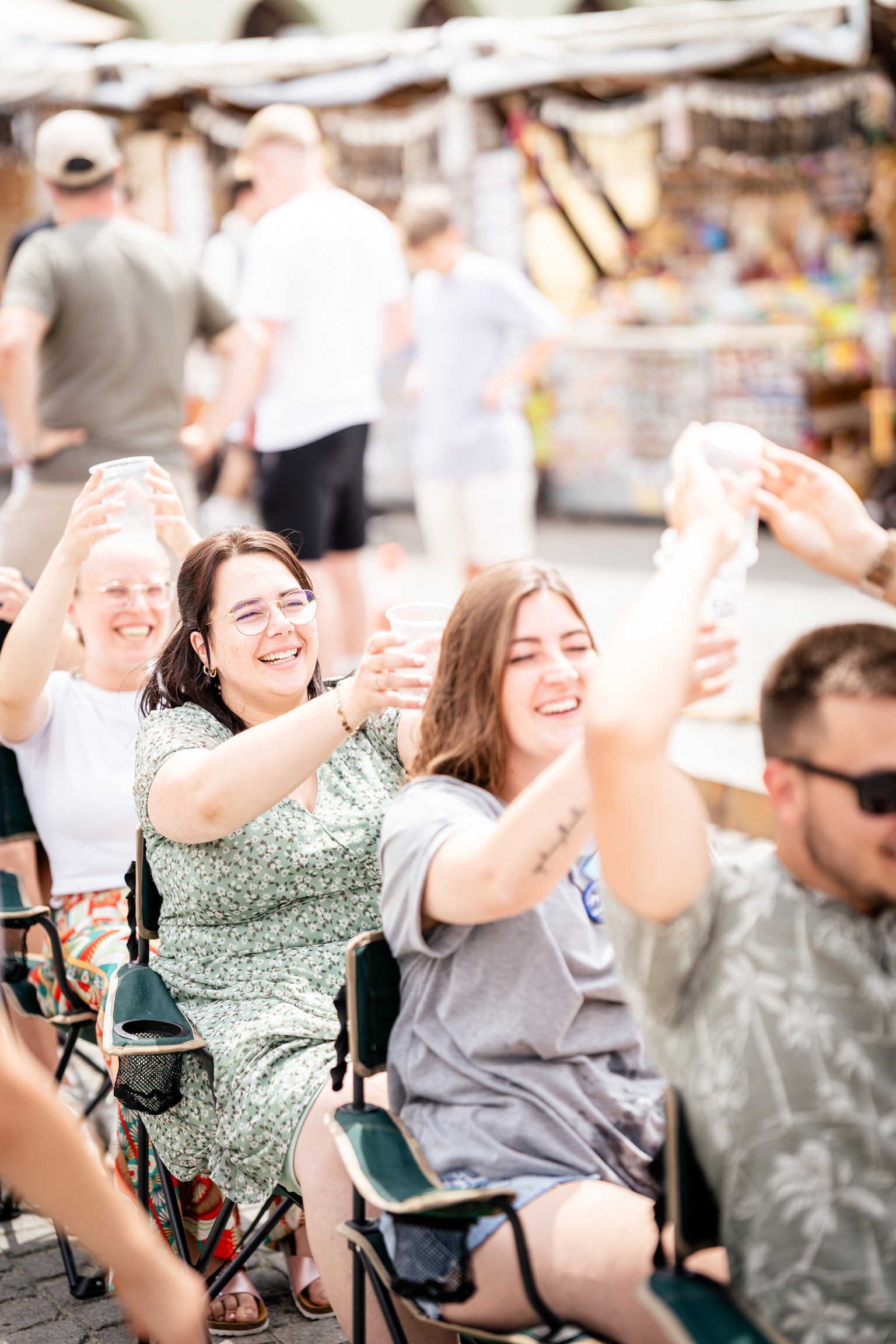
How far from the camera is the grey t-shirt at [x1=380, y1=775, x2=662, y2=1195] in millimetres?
2203

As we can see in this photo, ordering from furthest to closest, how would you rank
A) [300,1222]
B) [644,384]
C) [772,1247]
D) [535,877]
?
[644,384] → [300,1222] → [535,877] → [772,1247]

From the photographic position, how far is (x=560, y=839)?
79.8 inches

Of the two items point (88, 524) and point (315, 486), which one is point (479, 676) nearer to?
point (88, 524)

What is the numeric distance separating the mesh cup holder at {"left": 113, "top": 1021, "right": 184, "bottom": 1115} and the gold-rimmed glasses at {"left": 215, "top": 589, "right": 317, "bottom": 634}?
71 cm

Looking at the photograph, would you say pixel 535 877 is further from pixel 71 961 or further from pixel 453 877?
pixel 71 961

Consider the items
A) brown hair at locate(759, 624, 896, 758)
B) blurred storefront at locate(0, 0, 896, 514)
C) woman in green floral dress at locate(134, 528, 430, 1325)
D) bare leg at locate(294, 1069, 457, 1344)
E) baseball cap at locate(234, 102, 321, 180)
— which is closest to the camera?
brown hair at locate(759, 624, 896, 758)

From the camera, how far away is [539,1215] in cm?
207

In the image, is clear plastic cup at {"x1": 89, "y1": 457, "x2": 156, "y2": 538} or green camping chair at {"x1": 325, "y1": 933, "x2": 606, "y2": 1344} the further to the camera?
clear plastic cup at {"x1": 89, "y1": 457, "x2": 156, "y2": 538}

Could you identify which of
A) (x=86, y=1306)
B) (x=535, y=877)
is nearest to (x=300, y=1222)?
(x=86, y=1306)

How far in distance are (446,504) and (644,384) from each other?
13.5 feet

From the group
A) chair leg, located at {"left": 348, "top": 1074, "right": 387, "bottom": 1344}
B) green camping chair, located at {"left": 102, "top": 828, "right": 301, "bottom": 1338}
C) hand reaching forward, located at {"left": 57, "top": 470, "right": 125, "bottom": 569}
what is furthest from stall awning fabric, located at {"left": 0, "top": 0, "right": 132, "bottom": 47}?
chair leg, located at {"left": 348, "top": 1074, "right": 387, "bottom": 1344}

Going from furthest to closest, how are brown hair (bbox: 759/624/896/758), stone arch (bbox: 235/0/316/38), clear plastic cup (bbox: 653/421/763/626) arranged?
stone arch (bbox: 235/0/316/38) < clear plastic cup (bbox: 653/421/763/626) < brown hair (bbox: 759/624/896/758)

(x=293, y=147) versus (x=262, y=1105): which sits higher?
(x=293, y=147)

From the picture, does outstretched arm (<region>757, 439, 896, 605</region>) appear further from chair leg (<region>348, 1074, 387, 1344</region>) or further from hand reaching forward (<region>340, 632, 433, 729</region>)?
chair leg (<region>348, 1074, 387, 1344</region>)
